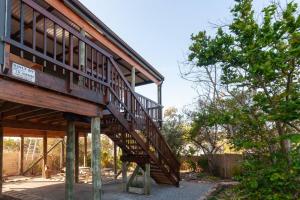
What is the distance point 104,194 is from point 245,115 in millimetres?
5602

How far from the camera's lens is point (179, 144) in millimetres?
16047

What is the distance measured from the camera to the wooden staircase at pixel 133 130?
7.38 metres

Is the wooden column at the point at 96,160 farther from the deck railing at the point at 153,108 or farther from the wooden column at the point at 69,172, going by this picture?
the deck railing at the point at 153,108

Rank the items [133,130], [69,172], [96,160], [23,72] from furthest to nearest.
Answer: [133,130]
[69,172]
[96,160]
[23,72]

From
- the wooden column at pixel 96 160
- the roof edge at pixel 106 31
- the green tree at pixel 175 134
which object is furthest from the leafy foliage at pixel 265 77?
the green tree at pixel 175 134

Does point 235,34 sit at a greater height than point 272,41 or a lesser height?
greater

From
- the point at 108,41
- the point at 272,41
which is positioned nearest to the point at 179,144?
the point at 108,41

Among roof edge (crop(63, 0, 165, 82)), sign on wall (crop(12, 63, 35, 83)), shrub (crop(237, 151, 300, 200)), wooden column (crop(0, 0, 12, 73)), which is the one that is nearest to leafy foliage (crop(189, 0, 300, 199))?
shrub (crop(237, 151, 300, 200))

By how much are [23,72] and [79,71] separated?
1303mm

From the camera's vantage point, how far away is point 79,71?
5.32 meters

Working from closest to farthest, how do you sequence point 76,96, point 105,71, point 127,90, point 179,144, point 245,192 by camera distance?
point 76,96, point 245,192, point 105,71, point 127,90, point 179,144

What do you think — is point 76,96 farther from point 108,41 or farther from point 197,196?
point 197,196

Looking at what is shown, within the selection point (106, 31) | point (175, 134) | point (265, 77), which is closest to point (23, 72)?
point (265, 77)

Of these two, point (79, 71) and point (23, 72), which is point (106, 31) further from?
point (23, 72)
